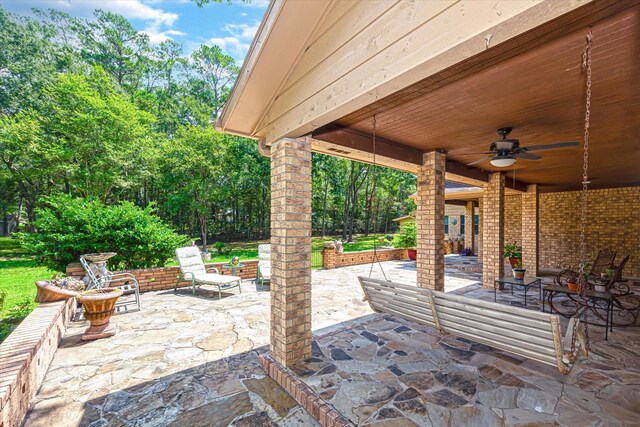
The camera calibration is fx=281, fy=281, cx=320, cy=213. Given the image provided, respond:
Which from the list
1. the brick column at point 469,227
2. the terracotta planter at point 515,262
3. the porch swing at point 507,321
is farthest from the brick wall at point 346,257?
the porch swing at point 507,321

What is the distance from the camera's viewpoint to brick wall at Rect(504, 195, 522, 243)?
1053 cm

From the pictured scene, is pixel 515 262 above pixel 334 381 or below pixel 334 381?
above

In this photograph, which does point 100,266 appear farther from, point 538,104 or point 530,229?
point 530,229

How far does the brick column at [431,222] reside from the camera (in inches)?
178

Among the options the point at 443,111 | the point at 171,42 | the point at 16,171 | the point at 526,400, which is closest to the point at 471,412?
the point at 526,400

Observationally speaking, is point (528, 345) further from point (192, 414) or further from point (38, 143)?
point (38, 143)

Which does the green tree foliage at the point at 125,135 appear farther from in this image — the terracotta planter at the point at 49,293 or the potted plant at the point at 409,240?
the potted plant at the point at 409,240

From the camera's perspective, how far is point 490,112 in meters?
3.12

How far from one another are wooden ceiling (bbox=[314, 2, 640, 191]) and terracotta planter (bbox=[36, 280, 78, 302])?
4.70 m

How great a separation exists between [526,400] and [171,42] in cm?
3104

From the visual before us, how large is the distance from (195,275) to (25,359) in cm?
375

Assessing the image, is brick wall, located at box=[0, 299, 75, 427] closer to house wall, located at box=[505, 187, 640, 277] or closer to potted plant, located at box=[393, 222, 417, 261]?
potted plant, located at box=[393, 222, 417, 261]

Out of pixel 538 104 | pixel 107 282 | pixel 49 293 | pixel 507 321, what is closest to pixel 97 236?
pixel 107 282

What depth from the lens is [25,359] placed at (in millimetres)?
2424
